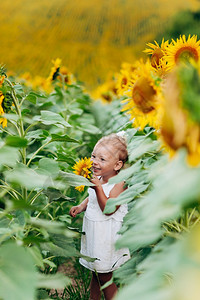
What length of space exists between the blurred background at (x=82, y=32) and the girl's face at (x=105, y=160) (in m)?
1.61

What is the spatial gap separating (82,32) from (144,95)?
2788 millimetres

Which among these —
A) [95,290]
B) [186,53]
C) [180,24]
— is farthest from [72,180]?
[180,24]

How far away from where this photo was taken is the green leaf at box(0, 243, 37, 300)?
528mm

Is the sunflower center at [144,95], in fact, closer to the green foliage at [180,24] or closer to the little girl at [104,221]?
the little girl at [104,221]

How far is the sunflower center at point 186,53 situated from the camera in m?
1.10

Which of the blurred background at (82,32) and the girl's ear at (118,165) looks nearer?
the girl's ear at (118,165)

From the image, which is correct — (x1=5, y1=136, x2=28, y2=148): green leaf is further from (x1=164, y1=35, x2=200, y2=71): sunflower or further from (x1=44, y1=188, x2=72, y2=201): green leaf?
(x1=164, y1=35, x2=200, y2=71): sunflower

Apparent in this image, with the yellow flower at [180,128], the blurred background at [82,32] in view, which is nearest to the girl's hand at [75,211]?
the yellow flower at [180,128]

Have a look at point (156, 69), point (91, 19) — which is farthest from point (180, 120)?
point (91, 19)

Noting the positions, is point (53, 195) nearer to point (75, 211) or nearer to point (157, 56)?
point (75, 211)

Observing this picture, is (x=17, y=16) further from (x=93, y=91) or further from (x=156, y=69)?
(x=156, y=69)

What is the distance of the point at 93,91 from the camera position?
12.2ft

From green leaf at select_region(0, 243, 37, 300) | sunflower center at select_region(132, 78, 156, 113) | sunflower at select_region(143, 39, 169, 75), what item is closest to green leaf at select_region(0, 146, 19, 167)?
green leaf at select_region(0, 243, 37, 300)

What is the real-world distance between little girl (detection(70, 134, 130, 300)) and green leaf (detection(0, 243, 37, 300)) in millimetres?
748
